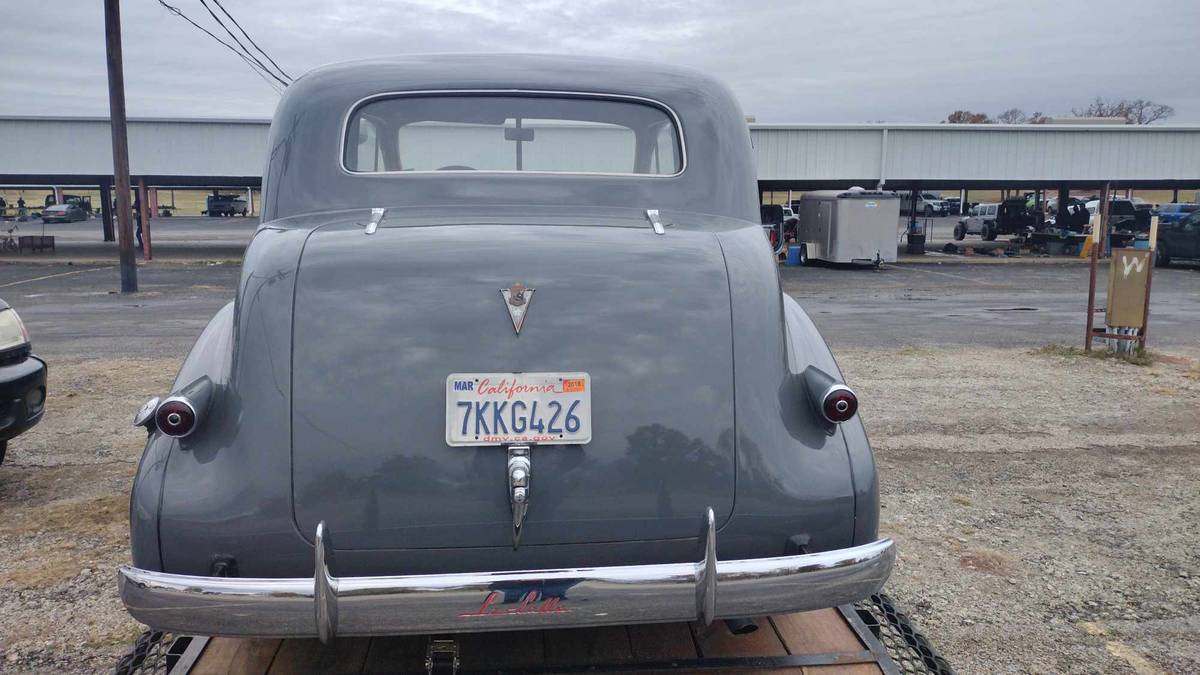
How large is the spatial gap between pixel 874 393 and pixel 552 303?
20.0 feet

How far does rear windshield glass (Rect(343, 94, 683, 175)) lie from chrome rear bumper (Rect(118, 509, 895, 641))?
5.02 ft

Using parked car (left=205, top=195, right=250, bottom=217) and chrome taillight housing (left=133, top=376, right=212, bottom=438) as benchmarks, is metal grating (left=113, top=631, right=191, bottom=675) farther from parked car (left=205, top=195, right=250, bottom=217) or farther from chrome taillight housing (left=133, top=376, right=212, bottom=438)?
parked car (left=205, top=195, right=250, bottom=217)

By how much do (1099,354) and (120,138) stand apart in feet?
54.4

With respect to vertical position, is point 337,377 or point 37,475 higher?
point 337,377

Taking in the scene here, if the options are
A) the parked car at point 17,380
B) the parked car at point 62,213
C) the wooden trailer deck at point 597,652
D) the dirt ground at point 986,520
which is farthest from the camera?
the parked car at point 62,213

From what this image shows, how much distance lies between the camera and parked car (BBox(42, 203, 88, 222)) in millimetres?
54453

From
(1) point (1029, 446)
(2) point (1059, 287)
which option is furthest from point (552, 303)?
(2) point (1059, 287)

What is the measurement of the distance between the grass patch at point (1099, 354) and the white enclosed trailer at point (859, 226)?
14.6m

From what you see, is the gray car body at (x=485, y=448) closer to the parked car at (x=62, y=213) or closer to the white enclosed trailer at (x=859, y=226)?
the white enclosed trailer at (x=859, y=226)

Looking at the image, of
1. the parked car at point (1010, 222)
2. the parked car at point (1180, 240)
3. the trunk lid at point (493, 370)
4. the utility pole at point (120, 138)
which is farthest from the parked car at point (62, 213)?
the trunk lid at point (493, 370)

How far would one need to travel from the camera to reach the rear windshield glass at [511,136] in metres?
3.28

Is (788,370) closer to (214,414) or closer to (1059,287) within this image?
(214,414)

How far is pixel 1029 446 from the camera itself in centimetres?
622

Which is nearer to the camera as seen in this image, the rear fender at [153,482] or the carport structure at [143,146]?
the rear fender at [153,482]
